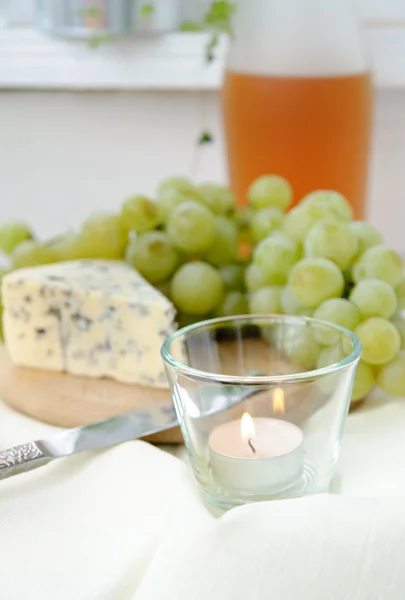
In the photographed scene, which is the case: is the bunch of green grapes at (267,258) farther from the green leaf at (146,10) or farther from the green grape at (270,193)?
the green leaf at (146,10)

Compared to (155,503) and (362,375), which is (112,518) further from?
(362,375)

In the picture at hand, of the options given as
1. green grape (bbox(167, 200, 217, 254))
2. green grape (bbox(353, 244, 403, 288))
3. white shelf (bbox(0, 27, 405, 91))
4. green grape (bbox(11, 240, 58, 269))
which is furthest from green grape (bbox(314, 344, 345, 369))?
white shelf (bbox(0, 27, 405, 91))

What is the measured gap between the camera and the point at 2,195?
1.31m

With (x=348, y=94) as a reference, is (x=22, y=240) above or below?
below

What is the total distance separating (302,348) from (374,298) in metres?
0.08

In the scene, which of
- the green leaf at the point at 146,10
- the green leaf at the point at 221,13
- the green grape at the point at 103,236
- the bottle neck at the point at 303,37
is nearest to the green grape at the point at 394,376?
the green grape at the point at 103,236

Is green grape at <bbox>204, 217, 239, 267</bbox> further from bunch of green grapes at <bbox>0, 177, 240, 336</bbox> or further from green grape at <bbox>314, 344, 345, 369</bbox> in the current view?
green grape at <bbox>314, 344, 345, 369</bbox>

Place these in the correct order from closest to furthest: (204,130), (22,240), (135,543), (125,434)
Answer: (135,543) < (125,434) < (22,240) < (204,130)

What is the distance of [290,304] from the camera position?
2.39 ft

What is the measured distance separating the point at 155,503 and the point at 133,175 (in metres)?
0.82

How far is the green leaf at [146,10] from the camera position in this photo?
3.68ft

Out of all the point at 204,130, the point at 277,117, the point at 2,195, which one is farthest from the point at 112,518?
the point at 2,195

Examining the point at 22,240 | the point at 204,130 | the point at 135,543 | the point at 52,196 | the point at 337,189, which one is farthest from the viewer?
the point at 52,196

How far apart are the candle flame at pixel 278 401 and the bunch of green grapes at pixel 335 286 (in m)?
0.07
